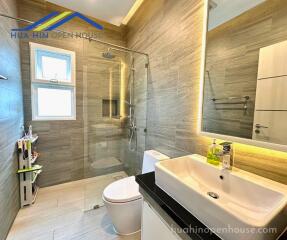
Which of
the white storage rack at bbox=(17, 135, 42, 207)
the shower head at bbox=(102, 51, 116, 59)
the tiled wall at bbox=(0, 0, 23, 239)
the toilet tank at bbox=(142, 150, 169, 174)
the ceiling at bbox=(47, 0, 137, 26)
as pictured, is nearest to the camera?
the tiled wall at bbox=(0, 0, 23, 239)

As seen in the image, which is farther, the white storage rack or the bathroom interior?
the white storage rack

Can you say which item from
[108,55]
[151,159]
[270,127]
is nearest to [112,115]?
[108,55]

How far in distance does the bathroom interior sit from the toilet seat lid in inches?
0.7

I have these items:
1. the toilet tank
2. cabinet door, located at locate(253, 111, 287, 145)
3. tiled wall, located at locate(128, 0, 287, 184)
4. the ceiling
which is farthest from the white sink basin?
the ceiling

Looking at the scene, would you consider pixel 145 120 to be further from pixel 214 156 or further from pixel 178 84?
pixel 214 156

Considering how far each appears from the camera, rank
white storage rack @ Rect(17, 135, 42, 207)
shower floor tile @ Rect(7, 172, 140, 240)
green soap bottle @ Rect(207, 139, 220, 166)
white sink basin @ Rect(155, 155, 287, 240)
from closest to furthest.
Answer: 1. white sink basin @ Rect(155, 155, 287, 240)
2. green soap bottle @ Rect(207, 139, 220, 166)
3. shower floor tile @ Rect(7, 172, 140, 240)
4. white storage rack @ Rect(17, 135, 42, 207)

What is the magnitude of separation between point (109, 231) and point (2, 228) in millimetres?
996

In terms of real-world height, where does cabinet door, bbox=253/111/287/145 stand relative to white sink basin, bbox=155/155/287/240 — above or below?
above

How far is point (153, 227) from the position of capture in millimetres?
935

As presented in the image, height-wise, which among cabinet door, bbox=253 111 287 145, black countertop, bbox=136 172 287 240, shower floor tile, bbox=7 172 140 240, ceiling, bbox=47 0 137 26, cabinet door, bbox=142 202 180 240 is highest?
ceiling, bbox=47 0 137 26

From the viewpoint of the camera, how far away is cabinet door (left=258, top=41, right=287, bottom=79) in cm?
81

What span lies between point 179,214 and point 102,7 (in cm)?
266

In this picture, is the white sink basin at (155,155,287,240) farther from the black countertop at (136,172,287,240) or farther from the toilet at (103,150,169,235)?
the toilet at (103,150,169,235)

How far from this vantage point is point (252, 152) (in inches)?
36.9
